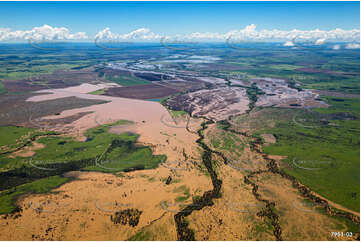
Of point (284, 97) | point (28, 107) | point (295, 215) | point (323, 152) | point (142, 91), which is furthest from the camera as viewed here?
point (142, 91)

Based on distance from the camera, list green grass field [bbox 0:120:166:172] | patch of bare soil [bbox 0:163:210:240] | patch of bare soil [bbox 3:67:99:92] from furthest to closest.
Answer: patch of bare soil [bbox 3:67:99:92], green grass field [bbox 0:120:166:172], patch of bare soil [bbox 0:163:210:240]

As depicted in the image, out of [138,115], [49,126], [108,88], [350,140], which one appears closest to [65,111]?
[49,126]

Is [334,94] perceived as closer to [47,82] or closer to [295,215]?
[295,215]

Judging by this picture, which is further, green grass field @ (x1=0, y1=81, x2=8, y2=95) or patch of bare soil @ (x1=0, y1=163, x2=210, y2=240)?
green grass field @ (x1=0, y1=81, x2=8, y2=95)

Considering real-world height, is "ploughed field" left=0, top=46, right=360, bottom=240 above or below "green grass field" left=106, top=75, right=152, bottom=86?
below

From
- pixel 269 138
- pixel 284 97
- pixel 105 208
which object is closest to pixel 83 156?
pixel 105 208

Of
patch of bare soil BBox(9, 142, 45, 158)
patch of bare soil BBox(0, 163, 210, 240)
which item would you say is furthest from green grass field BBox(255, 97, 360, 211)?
patch of bare soil BBox(9, 142, 45, 158)

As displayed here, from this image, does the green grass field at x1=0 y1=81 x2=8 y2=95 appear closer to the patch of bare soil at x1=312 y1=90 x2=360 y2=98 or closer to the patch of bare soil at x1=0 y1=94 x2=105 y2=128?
the patch of bare soil at x1=0 y1=94 x2=105 y2=128

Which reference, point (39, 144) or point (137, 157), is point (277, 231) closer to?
point (137, 157)

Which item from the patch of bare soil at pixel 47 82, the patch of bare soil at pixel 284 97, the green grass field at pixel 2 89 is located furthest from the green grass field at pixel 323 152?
the green grass field at pixel 2 89

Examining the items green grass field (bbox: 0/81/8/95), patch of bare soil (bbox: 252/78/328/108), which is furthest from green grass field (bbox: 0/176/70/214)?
green grass field (bbox: 0/81/8/95)

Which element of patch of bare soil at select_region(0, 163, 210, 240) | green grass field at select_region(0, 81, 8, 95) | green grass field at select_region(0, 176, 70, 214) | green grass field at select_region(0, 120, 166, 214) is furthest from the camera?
green grass field at select_region(0, 81, 8, 95)

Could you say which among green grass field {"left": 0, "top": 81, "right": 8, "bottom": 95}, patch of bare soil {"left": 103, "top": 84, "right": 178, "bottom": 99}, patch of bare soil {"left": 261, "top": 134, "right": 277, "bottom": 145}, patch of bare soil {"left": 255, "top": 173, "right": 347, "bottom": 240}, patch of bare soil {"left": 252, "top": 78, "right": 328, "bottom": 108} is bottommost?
patch of bare soil {"left": 255, "top": 173, "right": 347, "bottom": 240}

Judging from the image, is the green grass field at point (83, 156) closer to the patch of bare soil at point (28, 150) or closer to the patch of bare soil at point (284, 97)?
the patch of bare soil at point (28, 150)
